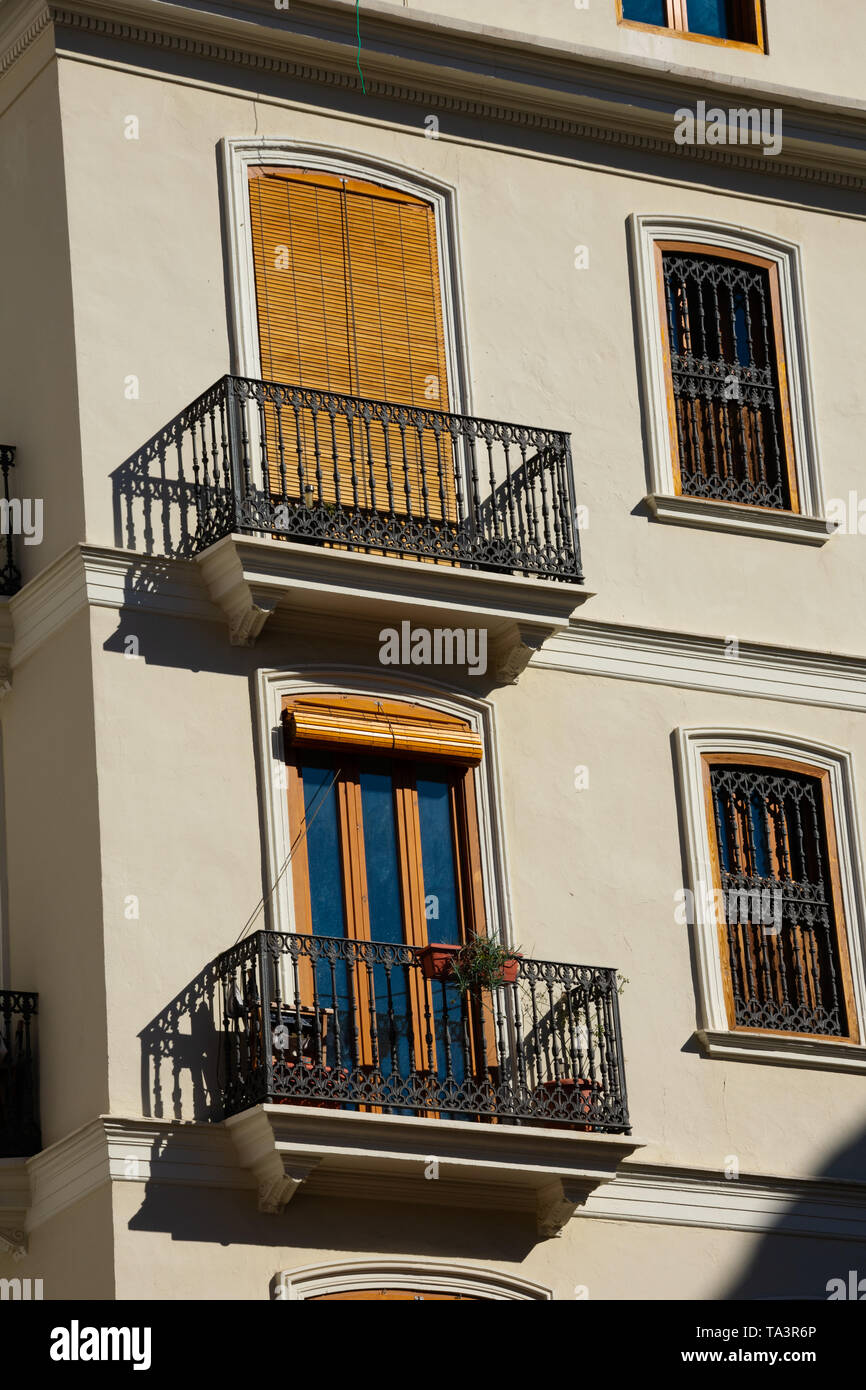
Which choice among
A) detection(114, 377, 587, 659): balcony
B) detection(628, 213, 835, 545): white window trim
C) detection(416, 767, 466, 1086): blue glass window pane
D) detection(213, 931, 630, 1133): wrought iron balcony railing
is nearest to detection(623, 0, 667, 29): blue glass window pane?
detection(628, 213, 835, 545): white window trim

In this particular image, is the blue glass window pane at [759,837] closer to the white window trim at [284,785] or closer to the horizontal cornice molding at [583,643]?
the horizontal cornice molding at [583,643]

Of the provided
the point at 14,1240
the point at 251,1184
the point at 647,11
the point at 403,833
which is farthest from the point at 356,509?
the point at 647,11

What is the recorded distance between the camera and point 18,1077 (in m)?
20.6

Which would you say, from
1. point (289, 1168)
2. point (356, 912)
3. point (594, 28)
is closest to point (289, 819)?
point (356, 912)

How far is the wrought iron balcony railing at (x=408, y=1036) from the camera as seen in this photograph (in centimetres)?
1984

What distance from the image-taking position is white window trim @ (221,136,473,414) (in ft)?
72.6

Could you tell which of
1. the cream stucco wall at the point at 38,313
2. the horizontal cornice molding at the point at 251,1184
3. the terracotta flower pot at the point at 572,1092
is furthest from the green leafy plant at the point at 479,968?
the cream stucco wall at the point at 38,313

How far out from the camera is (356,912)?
830 inches

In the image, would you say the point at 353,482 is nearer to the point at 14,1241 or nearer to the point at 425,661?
the point at 425,661

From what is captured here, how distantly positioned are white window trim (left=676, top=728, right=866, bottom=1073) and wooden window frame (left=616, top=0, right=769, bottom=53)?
5.82 meters

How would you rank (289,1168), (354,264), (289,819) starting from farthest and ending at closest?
1. (354,264)
2. (289,819)
3. (289,1168)

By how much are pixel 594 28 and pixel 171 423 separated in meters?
5.32

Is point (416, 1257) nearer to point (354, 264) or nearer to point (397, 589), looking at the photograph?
point (397, 589)

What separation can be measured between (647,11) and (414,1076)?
9309 mm
